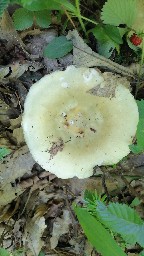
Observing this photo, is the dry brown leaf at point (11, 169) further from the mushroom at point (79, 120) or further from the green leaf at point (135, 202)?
the green leaf at point (135, 202)

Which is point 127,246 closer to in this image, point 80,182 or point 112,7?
point 80,182

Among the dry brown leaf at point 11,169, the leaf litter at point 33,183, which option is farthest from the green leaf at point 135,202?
the dry brown leaf at point 11,169

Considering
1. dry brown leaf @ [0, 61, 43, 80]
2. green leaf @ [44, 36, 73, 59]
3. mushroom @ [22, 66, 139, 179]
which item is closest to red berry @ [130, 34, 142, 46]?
mushroom @ [22, 66, 139, 179]

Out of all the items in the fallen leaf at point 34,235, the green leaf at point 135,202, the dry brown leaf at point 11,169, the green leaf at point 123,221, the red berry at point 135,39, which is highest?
the red berry at point 135,39

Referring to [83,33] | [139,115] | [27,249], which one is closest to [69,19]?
[83,33]

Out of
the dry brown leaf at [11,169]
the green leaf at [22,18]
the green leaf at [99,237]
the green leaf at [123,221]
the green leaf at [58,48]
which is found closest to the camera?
the green leaf at [123,221]

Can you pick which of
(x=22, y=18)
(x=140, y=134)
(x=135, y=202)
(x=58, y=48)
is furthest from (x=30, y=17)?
(x=135, y=202)
